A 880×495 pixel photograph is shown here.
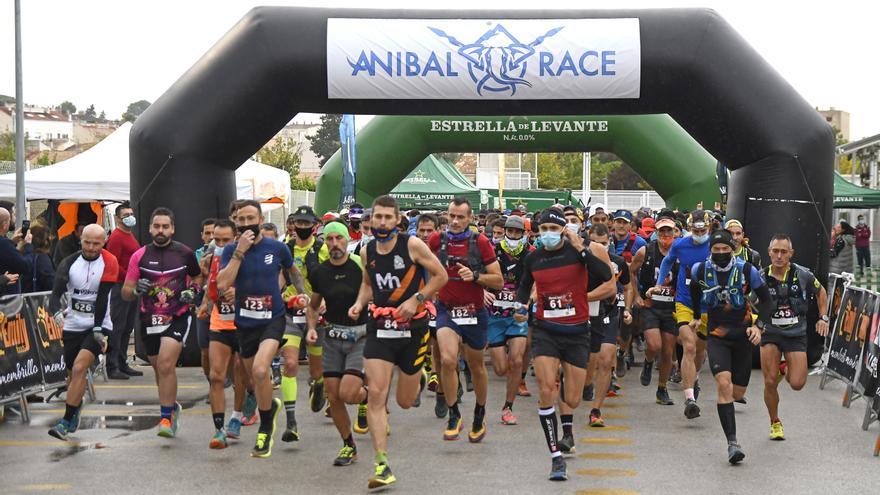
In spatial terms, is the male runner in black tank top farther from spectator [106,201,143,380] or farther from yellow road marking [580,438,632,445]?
spectator [106,201,143,380]

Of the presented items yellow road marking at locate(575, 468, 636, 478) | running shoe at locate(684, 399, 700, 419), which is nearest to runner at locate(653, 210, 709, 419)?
running shoe at locate(684, 399, 700, 419)

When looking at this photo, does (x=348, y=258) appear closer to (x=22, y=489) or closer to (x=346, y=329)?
(x=346, y=329)

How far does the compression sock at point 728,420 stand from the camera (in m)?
8.53

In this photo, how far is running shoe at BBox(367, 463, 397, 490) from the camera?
24.2 feet

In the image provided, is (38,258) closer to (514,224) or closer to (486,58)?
(514,224)

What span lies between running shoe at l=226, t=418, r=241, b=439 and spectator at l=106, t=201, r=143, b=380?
13.8 ft

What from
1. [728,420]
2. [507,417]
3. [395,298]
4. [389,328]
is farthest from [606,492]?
[507,417]

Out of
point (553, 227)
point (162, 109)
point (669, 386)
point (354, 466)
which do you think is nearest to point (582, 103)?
point (669, 386)

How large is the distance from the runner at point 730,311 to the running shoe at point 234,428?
12.3 feet

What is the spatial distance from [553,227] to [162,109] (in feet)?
22.9

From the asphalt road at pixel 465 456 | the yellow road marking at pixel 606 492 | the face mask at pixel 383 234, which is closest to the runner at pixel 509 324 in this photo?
the asphalt road at pixel 465 456

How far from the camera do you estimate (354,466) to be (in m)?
8.23

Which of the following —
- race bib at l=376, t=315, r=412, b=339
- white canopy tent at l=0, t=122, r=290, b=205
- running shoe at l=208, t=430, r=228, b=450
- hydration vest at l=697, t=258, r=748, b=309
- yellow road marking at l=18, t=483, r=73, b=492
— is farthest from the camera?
white canopy tent at l=0, t=122, r=290, b=205

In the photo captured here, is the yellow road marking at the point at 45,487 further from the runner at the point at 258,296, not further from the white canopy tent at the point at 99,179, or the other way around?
the white canopy tent at the point at 99,179
